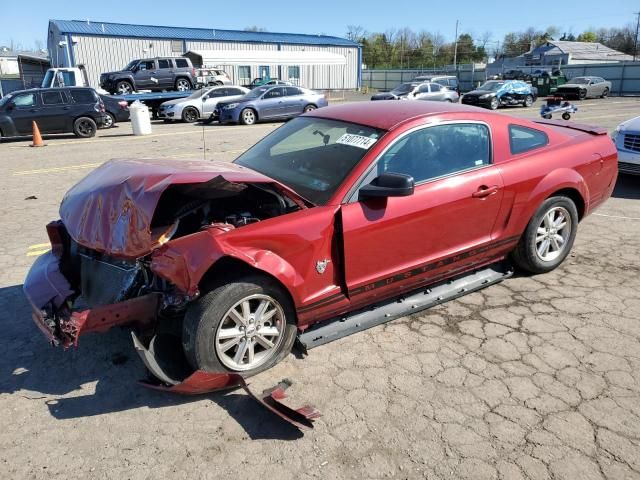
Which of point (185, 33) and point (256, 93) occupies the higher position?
point (185, 33)

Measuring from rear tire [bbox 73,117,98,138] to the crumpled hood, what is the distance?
1387cm

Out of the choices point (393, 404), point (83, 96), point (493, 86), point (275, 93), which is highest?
point (493, 86)

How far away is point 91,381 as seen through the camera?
3.21 meters

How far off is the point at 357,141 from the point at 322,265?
1.02 metres

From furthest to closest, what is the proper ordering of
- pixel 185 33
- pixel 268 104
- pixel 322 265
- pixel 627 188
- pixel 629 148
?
pixel 185 33 → pixel 268 104 → pixel 627 188 → pixel 629 148 → pixel 322 265

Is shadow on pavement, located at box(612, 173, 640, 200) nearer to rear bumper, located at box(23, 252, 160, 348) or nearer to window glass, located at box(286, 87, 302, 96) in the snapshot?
rear bumper, located at box(23, 252, 160, 348)

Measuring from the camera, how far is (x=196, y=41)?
129ft

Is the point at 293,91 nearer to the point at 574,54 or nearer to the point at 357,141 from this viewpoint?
the point at 357,141

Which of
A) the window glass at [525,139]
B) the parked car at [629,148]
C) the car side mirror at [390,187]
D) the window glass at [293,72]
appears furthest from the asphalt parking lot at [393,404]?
the window glass at [293,72]

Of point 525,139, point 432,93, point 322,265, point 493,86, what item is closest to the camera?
point 322,265

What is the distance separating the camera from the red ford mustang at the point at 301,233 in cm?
296

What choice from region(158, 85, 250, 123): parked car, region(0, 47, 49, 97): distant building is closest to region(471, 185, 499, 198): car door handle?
region(158, 85, 250, 123): parked car

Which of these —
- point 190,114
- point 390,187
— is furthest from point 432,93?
point 390,187

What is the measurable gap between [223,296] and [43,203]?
6.00m
